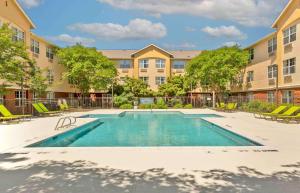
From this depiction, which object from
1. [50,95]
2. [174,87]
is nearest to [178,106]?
[174,87]

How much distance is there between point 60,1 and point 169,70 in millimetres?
29004

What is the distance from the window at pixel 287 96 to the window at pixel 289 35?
16.1ft

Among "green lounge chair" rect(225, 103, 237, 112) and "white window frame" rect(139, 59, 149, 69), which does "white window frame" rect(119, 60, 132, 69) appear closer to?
"white window frame" rect(139, 59, 149, 69)

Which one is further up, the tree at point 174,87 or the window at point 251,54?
the window at point 251,54

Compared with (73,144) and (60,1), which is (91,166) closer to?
(73,144)

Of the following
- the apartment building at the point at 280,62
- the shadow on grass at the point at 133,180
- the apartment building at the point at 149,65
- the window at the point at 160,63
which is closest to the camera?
the shadow on grass at the point at 133,180

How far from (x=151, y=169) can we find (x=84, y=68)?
31.1 m

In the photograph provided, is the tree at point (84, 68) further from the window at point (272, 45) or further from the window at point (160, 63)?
the window at point (272, 45)

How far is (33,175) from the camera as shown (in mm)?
6512

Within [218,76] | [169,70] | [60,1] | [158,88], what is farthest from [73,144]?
[169,70]

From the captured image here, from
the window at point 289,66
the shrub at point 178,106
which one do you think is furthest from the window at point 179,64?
the window at point 289,66

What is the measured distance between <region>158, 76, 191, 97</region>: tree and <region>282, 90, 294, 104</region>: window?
1719 cm

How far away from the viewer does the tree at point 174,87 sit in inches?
1758

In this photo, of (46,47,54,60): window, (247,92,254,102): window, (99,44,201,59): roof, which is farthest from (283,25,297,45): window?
(46,47,54,60): window
